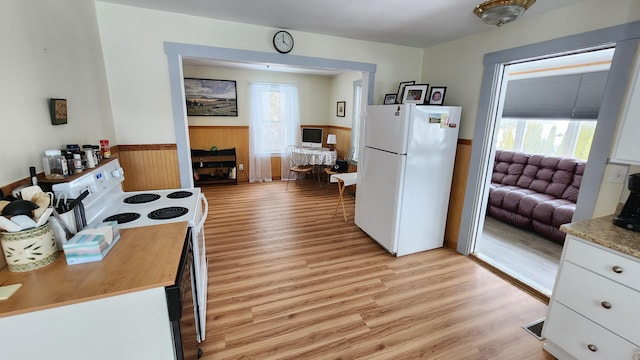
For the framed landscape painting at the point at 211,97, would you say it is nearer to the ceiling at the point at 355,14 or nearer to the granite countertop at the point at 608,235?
the ceiling at the point at 355,14

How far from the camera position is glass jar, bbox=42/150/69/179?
1.38 meters

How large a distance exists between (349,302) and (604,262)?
1.57 m

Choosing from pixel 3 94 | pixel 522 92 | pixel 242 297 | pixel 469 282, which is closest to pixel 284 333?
pixel 242 297

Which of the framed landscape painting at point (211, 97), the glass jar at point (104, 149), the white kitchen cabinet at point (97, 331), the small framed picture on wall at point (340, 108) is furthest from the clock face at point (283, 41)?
the framed landscape painting at point (211, 97)

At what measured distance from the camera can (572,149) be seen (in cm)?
397

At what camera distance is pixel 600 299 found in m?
1.48

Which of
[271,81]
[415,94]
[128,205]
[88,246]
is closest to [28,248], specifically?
[88,246]

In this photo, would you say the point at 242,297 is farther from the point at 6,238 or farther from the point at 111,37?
the point at 111,37

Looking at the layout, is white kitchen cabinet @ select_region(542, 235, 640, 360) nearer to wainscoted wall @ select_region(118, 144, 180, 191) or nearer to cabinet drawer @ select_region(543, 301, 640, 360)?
cabinet drawer @ select_region(543, 301, 640, 360)

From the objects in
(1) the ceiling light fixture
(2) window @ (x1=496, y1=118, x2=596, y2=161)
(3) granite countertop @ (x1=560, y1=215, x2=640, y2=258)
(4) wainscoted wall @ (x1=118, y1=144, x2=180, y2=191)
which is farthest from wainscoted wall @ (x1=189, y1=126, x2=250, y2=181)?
(3) granite countertop @ (x1=560, y1=215, x2=640, y2=258)

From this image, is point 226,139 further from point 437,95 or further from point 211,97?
point 437,95

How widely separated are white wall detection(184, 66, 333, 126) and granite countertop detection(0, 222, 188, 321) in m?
4.80

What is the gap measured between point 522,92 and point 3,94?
5.93 m

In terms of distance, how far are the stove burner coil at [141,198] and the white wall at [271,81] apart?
3932 millimetres
